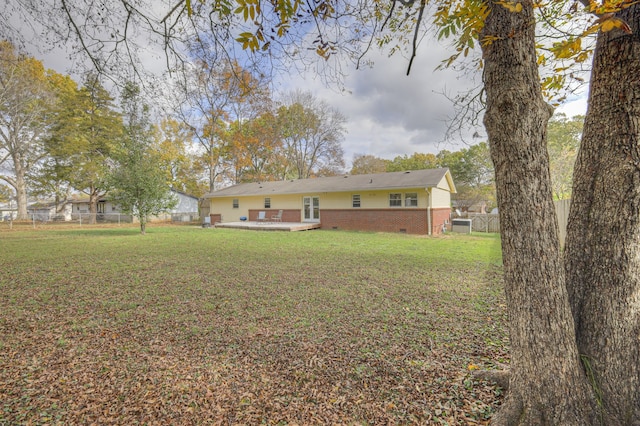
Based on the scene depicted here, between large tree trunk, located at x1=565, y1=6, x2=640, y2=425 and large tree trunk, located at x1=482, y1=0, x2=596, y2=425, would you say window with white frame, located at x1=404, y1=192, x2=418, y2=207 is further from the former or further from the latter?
large tree trunk, located at x1=482, y1=0, x2=596, y2=425

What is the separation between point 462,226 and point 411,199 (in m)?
3.91

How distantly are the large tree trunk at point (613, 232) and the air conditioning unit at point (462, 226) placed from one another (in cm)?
1560

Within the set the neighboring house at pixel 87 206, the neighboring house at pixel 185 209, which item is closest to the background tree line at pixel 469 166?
the neighboring house at pixel 185 209

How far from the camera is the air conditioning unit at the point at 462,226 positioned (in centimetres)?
1593

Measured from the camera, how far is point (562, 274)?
5.71 ft

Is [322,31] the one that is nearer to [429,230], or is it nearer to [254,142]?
[429,230]

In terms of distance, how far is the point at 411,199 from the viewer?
1488 centimetres

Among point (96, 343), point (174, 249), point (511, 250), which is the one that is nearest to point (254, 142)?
point (174, 249)

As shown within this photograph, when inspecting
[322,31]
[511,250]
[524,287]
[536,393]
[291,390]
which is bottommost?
[291,390]

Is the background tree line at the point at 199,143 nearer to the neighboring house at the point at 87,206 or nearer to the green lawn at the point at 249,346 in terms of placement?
the green lawn at the point at 249,346

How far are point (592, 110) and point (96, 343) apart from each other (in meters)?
5.06

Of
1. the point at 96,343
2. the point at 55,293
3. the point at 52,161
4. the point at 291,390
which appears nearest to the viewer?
the point at 291,390

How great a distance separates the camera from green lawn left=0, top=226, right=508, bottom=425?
2123 millimetres

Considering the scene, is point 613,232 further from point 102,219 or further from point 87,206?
point 87,206
